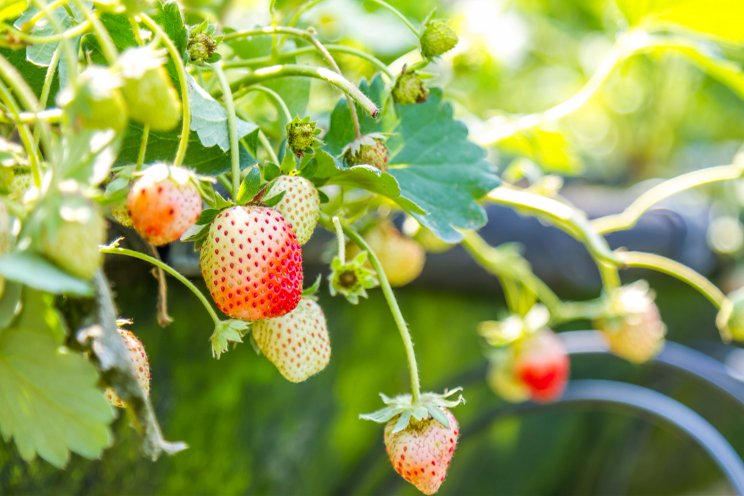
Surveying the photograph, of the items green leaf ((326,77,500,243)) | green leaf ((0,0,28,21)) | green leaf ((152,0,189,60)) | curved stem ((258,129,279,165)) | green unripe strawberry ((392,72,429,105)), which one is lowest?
green leaf ((326,77,500,243))

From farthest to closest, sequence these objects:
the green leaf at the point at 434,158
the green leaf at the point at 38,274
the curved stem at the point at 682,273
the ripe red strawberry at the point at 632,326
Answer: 1. the ripe red strawberry at the point at 632,326
2. the curved stem at the point at 682,273
3. the green leaf at the point at 434,158
4. the green leaf at the point at 38,274

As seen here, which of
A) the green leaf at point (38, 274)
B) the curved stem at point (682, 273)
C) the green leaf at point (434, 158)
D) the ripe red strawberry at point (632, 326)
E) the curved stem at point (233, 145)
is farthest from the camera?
the ripe red strawberry at point (632, 326)

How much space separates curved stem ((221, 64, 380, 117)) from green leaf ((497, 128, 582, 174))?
301mm

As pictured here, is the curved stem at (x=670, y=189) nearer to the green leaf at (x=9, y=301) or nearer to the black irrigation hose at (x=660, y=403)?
the black irrigation hose at (x=660, y=403)

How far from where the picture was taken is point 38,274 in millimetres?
217

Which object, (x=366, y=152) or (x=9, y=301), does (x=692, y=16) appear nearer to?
(x=366, y=152)

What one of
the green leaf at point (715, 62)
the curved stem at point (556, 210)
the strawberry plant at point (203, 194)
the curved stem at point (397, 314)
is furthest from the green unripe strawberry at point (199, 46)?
the green leaf at point (715, 62)

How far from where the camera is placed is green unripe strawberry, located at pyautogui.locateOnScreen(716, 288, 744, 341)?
0.62 meters

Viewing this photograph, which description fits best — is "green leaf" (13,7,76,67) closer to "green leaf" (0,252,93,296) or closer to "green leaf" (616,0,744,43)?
"green leaf" (0,252,93,296)

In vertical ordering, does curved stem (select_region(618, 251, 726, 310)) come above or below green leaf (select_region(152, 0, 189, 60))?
below

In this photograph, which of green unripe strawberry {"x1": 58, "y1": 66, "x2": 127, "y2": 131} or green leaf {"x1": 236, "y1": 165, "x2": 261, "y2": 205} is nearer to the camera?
green unripe strawberry {"x1": 58, "y1": 66, "x2": 127, "y2": 131}

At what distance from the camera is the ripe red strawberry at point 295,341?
382 mm

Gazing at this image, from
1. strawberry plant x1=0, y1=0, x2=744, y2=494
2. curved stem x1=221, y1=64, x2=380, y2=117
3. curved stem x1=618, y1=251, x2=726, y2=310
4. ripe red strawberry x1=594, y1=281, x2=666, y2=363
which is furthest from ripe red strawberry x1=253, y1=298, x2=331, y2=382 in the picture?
ripe red strawberry x1=594, y1=281, x2=666, y2=363

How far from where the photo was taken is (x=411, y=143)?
47 cm
